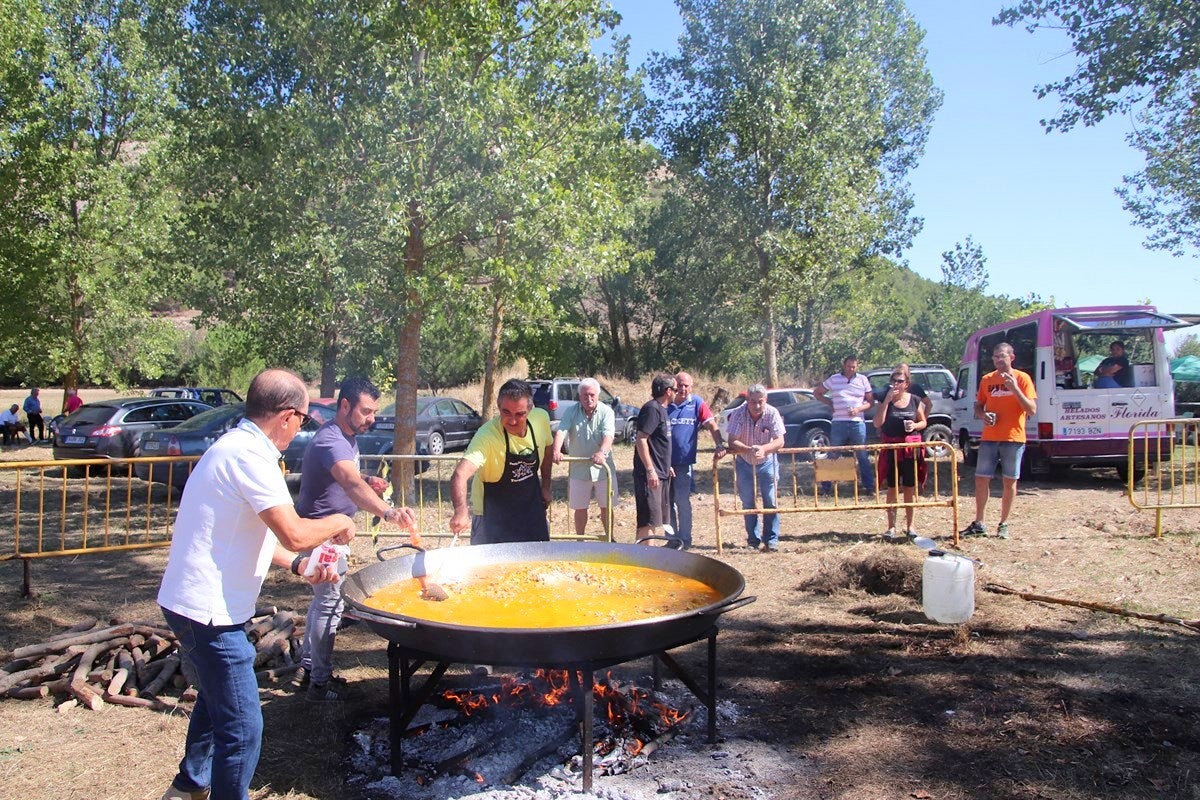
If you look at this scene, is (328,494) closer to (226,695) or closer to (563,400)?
(226,695)

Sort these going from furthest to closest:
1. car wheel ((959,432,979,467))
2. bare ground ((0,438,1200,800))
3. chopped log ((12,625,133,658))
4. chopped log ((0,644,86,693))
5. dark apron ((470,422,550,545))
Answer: car wheel ((959,432,979,467)) < chopped log ((12,625,133,658)) < dark apron ((470,422,550,545)) < chopped log ((0,644,86,693)) < bare ground ((0,438,1200,800))

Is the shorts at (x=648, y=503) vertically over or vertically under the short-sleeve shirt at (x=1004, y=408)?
under

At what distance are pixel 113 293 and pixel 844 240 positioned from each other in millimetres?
18160

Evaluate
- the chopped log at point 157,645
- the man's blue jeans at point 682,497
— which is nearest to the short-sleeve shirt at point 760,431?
the man's blue jeans at point 682,497

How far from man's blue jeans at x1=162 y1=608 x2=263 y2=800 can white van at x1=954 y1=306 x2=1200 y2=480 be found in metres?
11.9

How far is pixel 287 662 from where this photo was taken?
550cm

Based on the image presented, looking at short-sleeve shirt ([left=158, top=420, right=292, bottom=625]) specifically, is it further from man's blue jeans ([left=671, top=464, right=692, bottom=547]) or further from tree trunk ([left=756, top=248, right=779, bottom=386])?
tree trunk ([left=756, top=248, right=779, bottom=386])

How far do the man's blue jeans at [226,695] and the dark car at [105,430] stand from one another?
47.9 ft

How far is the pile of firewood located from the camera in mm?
4926

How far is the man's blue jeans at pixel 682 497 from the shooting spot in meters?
8.59

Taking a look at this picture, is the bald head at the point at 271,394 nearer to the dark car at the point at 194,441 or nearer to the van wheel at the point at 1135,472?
the dark car at the point at 194,441

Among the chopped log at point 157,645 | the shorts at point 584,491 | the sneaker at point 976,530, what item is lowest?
the chopped log at point 157,645

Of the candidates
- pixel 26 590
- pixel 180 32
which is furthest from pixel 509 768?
pixel 180 32

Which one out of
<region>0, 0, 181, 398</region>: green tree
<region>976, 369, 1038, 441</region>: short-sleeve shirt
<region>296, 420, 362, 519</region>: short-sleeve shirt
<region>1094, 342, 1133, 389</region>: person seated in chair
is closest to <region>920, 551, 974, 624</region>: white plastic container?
<region>976, 369, 1038, 441</region>: short-sleeve shirt
